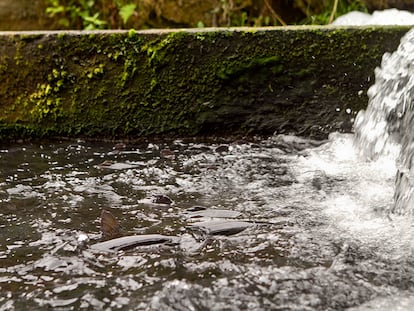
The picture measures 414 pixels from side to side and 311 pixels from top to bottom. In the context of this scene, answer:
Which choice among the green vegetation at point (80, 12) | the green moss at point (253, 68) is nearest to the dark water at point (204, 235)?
the green moss at point (253, 68)

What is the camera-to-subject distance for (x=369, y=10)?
5.60 meters

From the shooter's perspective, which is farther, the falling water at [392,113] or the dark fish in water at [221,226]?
the falling water at [392,113]

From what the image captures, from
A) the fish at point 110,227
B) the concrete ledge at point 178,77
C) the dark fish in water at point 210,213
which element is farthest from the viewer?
the concrete ledge at point 178,77

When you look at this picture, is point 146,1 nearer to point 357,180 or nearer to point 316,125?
point 316,125

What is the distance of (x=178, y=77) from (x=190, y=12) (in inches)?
76.5

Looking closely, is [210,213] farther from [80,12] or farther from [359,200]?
[80,12]

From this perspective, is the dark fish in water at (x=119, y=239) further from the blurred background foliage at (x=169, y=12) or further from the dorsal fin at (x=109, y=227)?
the blurred background foliage at (x=169, y=12)

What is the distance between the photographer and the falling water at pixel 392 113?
133 inches

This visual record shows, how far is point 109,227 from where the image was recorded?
2.40m

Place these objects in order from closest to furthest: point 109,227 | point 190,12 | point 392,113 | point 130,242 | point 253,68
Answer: point 130,242 < point 109,227 < point 392,113 < point 253,68 < point 190,12

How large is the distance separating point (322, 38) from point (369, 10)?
2.02 metres

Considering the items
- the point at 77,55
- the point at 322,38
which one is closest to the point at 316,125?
the point at 322,38

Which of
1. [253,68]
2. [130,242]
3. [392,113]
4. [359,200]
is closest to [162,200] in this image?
[130,242]

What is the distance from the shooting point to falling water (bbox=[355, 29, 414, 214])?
3391 millimetres
